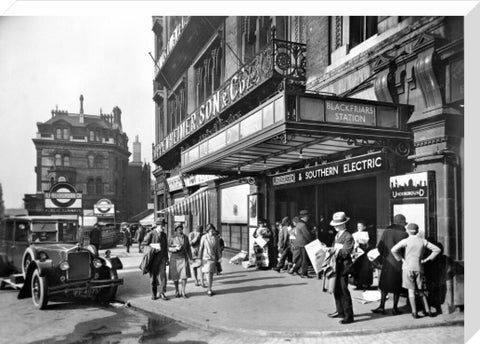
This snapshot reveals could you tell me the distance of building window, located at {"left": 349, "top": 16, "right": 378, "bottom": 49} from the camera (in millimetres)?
8078

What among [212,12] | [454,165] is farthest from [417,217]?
[212,12]

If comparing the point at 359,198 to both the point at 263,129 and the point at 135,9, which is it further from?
the point at 135,9

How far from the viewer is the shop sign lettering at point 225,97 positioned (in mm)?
10609

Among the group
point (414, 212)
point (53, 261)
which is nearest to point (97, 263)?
point (53, 261)

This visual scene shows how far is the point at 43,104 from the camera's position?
23.3 feet

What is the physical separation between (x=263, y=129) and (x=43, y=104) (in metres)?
4.04

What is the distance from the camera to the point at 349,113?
22.4ft

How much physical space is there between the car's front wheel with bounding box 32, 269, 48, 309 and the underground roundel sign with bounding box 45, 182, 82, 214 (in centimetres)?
140

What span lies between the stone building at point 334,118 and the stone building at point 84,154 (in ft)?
6.24

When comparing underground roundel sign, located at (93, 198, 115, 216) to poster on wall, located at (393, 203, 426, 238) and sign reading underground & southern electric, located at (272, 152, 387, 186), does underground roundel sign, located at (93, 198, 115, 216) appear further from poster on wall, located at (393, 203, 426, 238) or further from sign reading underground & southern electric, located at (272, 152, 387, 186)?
poster on wall, located at (393, 203, 426, 238)

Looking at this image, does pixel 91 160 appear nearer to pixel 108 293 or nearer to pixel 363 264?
pixel 108 293

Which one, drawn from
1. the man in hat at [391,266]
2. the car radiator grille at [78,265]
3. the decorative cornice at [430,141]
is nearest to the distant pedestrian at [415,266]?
the man in hat at [391,266]

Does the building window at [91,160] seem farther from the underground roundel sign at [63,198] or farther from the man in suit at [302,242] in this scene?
the man in suit at [302,242]

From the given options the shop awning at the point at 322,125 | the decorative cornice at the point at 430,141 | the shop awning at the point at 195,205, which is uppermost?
the shop awning at the point at 322,125
